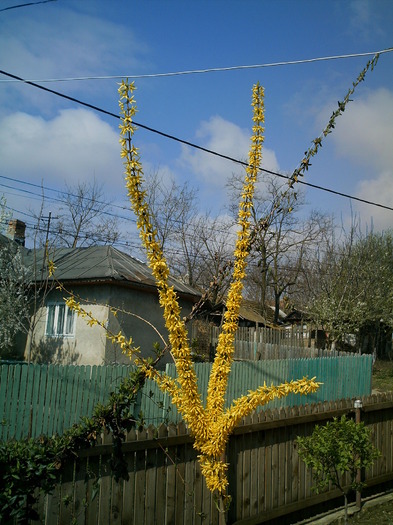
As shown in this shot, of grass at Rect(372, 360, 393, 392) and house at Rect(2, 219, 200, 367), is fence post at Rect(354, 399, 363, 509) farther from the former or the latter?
grass at Rect(372, 360, 393, 392)

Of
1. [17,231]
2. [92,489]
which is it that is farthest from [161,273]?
[17,231]

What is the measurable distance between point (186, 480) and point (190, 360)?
1725 mm

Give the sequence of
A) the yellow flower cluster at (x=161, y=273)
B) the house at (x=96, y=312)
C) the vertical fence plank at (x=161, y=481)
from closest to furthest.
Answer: the yellow flower cluster at (x=161, y=273)
the vertical fence plank at (x=161, y=481)
the house at (x=96, y=312)

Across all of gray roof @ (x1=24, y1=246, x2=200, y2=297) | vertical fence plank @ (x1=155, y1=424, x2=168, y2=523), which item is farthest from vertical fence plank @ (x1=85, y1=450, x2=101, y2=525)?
gray roof @ (x1=24, y1=246, x2=200, y2=297)

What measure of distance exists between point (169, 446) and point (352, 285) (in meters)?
21.5

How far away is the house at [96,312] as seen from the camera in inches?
606

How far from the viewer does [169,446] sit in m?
4.62

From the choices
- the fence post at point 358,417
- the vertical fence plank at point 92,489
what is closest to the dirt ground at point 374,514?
the fence post at point 358,417

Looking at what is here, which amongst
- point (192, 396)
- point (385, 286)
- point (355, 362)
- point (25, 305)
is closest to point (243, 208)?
point (192, 396)

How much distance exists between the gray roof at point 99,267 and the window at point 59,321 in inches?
39.9

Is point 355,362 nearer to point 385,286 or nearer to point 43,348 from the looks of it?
point 43,348

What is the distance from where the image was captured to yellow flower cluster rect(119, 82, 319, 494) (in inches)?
140

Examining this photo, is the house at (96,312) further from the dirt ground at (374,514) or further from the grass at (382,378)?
the dirt ground at (374,514)

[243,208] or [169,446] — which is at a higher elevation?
[243,208]
